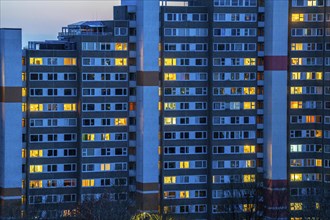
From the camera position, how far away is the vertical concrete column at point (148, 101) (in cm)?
13075

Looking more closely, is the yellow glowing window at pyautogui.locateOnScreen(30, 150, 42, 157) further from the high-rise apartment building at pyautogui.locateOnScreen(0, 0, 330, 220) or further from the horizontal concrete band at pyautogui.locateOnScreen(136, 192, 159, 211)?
the horizontal concrete band at pyautogui.locateOnScreen(136, 192, 159, 211)

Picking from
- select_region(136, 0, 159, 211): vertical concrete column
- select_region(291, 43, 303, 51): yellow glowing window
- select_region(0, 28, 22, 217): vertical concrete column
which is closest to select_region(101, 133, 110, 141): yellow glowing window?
select_region(136, 0, 159, 211): vertical concrete column

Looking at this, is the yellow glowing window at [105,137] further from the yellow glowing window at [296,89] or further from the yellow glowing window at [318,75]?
the yellow glowing window at [318,75]

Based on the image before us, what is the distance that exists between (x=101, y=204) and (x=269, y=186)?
2340 cm

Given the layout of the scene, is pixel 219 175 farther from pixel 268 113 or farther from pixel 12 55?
pixel 12 55

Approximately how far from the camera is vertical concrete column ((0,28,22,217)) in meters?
128

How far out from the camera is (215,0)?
439 feet

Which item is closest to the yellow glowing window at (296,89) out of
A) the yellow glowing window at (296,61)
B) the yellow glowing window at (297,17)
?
the yellow glowing window at (296,61)

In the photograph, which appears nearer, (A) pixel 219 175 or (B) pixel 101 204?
(B) pixel 101 204

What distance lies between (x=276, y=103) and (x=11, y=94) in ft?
99.4

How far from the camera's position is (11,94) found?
128125mm

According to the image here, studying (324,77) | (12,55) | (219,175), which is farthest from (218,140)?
(12,55)

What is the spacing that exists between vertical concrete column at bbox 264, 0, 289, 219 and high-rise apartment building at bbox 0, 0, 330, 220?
16 centimetres

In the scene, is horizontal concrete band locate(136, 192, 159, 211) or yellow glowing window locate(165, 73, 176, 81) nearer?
horizontal concrete band locate(136, 192, 159, 211)
